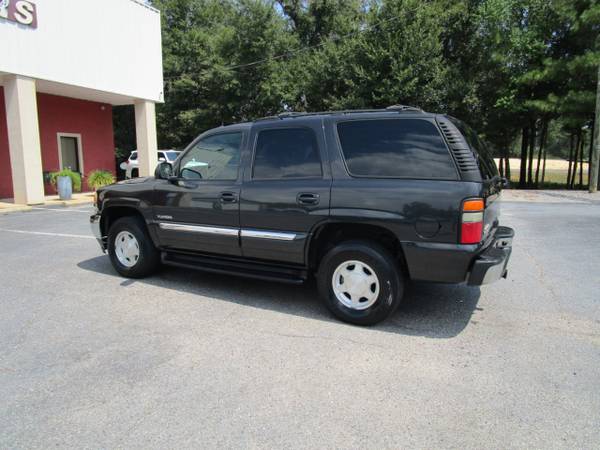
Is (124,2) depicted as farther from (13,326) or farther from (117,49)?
(13,326)

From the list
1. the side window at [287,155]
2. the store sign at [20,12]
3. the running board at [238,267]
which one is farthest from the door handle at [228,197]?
the store sign at [20,12]

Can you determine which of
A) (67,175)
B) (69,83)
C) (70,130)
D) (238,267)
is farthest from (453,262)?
(70,130)

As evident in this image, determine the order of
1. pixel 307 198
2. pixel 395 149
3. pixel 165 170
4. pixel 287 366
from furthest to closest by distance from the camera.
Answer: pixel 165 170 < pixel 307 198 < pixel 395 149 < pixel 287 366

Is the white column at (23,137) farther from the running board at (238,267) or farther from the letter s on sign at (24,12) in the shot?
the running board at (238,267)

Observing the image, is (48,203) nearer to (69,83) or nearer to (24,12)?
(69,83)

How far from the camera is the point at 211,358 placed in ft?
11.5

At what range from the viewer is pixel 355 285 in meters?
4.10

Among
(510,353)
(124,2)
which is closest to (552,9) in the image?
(124,2)

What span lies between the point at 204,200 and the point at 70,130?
1542cm

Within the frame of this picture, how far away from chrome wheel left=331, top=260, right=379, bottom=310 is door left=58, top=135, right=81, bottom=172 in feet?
53.9

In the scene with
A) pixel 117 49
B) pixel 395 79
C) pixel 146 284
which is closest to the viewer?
pixel 146 284

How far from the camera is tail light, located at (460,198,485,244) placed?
356cm

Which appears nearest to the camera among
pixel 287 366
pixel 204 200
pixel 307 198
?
pixel 287 366

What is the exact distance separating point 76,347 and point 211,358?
1.20 metres
